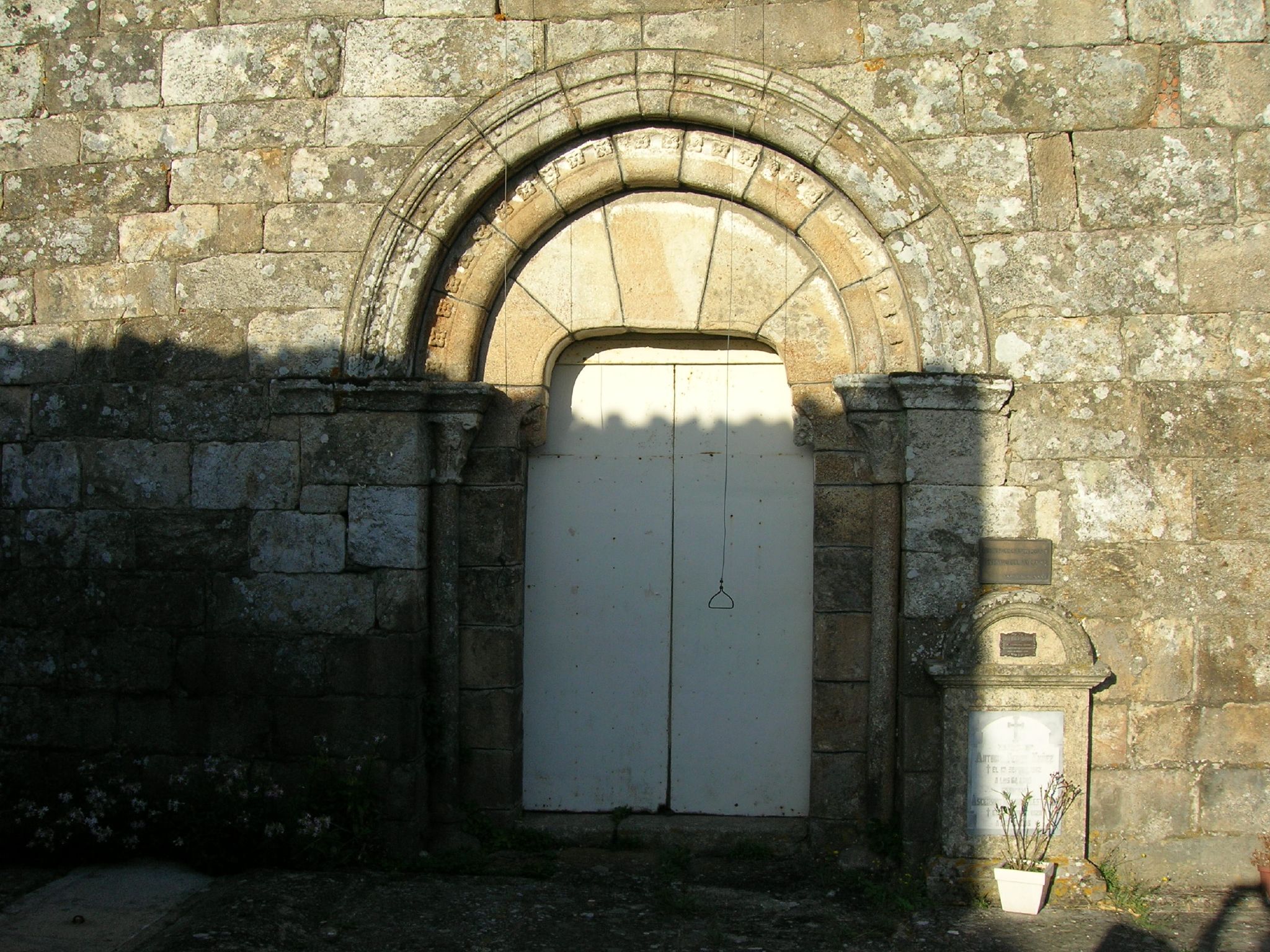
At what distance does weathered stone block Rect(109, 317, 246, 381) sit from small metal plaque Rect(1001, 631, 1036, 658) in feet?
10.3

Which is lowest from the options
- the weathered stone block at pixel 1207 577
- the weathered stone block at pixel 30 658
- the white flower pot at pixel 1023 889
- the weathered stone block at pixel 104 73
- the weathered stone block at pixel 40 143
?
the white flower pot at pixel 1023 889

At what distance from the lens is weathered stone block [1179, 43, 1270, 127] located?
4125 millimetres

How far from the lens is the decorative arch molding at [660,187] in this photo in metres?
4.21

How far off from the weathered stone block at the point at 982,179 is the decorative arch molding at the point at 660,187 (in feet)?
0.24

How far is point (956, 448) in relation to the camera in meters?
4.18

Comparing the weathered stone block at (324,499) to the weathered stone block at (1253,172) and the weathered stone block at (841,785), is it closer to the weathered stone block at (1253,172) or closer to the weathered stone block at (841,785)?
the weathered stone block at (841,785)

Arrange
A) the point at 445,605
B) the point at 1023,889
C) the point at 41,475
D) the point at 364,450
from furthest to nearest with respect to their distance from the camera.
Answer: the point at 41,475, the point at 445,605, the point at 364,450, the point at 1023,889

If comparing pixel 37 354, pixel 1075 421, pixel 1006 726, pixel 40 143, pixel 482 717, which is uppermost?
pixel 40 143

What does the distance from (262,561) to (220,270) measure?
119 cm

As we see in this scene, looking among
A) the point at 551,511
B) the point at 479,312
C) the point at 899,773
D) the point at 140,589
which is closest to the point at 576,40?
the point at 479,312

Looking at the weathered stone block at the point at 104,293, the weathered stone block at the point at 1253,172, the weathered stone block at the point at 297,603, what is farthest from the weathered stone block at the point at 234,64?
the weathered stone block at the point at 1253,172

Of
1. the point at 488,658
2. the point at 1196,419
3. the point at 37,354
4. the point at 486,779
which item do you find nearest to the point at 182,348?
the point at 37,354

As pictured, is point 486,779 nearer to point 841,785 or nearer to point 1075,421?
point 841,785

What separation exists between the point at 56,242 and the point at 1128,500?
439 centimetres
